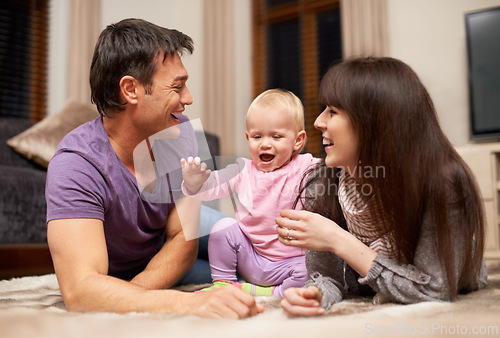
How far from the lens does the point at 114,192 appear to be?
965 mm

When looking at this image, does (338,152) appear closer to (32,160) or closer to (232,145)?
(32,160)

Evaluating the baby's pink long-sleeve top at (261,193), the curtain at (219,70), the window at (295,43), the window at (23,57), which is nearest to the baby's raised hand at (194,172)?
the baby's pink long-sleeve top at (261,193)

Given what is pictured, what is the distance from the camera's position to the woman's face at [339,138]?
0.82 metres

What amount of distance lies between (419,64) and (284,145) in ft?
6.96

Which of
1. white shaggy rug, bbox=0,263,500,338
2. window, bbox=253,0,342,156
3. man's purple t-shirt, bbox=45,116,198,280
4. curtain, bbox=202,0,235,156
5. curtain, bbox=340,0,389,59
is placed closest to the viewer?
white shaggy rug, bbox=0,263,500,338

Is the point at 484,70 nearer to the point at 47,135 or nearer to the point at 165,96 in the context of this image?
the point at 165,96

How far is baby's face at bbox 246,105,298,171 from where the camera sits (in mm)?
1071

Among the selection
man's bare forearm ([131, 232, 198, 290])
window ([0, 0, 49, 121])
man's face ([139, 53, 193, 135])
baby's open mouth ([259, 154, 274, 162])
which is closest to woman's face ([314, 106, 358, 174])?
baby's open mouth ([259, 154, 274, 162])

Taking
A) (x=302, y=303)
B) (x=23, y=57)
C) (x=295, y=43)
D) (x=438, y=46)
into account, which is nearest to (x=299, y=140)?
(x=302, y=303)

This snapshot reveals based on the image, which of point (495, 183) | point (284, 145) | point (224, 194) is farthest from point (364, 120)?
point (495, 183)

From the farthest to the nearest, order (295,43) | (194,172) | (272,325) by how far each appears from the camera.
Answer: (295,43)
(194,172)
(272,325)

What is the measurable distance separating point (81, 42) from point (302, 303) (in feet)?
10.4

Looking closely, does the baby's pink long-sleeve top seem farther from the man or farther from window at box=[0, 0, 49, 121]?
window at box=[0, 0, 49, 121]

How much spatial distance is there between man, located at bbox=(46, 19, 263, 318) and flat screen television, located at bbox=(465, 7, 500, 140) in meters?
2.05
